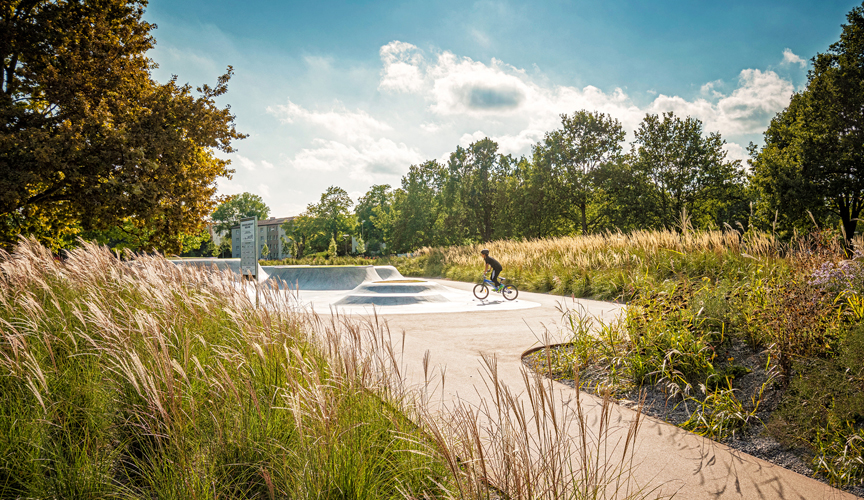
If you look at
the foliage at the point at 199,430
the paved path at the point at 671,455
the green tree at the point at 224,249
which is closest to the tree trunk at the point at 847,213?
the paved path at the point at 671,455

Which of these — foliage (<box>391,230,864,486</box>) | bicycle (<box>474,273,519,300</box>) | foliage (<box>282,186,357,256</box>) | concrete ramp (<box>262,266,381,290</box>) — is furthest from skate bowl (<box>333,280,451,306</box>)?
foliage (<box>282,186,357,256</box>)

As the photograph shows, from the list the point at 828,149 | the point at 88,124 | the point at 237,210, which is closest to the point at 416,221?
the point at 828,149

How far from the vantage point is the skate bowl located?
456 inches

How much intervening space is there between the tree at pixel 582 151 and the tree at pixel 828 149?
12.5 metres

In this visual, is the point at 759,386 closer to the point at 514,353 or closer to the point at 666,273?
the point at 514,353

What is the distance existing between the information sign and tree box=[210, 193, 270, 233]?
7852cm

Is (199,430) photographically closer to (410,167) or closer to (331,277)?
(331,277)

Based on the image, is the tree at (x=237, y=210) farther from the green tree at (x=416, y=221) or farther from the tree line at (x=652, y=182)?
the green tree at (x=416, y=221)

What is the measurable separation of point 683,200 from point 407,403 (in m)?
37.0

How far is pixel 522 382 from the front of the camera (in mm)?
4371

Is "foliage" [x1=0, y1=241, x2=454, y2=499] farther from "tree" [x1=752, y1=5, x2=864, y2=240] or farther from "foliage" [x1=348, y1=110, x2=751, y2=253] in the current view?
"foliage" [x1=348, y1=110, x2=751, y2=253]

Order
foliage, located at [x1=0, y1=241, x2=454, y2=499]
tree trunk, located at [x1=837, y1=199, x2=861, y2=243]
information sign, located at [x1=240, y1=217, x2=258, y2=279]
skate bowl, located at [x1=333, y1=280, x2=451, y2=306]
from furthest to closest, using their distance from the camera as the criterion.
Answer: tree trunk, located at [x1=837, y1=199, x2=861, y2=243]
skate bowl, located at [x1=333, y1=280, x2=451, y2=306]
information sign, located at [x1=240, y1=217, x2=258, y2=279]
foliage, located at [x1=0, y1=241, x2=454, y2=499]

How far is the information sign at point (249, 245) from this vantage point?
10305 millimetres

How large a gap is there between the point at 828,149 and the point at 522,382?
1018 inches
